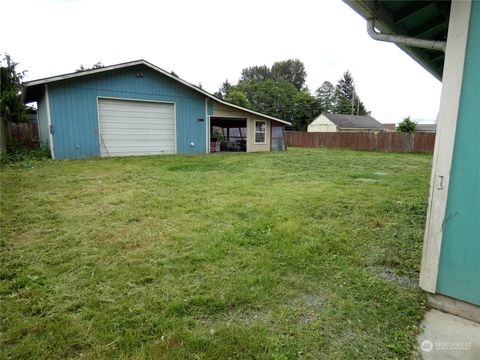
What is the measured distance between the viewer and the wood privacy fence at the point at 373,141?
1636 centimetres

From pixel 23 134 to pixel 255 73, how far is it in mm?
50335

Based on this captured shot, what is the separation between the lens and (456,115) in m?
1.83

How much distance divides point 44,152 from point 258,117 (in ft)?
30.9

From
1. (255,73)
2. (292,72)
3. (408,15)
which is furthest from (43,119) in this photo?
(292,72)

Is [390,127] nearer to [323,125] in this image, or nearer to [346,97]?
[346,97]

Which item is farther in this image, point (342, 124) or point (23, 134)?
point (342, 124)

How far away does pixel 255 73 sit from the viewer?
189 feet

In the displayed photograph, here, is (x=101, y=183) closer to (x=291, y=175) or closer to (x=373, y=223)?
(x=291, y=175)

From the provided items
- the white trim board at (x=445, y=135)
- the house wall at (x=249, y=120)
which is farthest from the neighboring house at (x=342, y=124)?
the white trim board at (x=445, y=135)

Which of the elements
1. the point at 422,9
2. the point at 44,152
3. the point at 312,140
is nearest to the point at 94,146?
the point at 44,152

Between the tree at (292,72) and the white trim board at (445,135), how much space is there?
57530 millimetres

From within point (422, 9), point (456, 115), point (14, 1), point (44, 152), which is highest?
point (14, 1)

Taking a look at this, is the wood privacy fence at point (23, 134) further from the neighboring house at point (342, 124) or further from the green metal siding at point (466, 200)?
the neighboring house at point (342, 124)

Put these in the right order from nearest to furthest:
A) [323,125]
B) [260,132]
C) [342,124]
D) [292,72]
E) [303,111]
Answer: [260,132]
[342,124]
[323,125]
[303,111]
[292,72]
